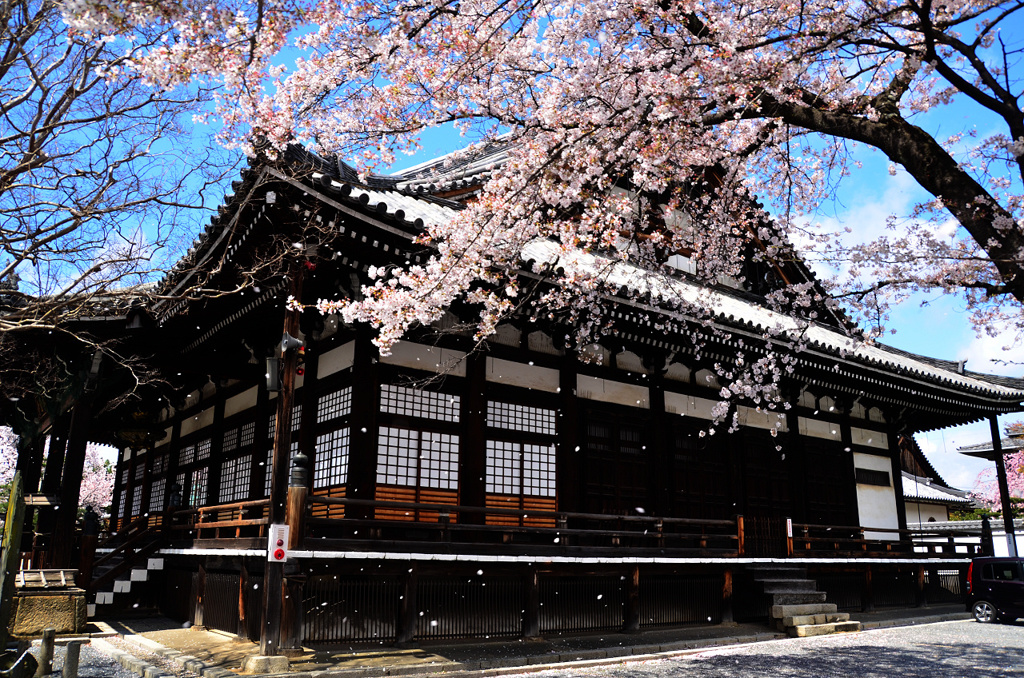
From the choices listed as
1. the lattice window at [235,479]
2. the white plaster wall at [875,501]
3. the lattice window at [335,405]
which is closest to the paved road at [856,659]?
the lattice window at [335,405]

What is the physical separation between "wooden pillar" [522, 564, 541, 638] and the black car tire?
35.5 feet

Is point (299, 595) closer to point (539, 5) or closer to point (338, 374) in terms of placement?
point (338, 374)

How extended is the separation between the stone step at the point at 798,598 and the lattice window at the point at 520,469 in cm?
462

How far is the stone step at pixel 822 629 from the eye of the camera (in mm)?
12414

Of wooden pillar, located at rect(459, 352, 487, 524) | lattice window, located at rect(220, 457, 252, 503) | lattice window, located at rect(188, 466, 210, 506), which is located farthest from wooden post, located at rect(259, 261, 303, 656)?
lattice window, located at rect(188, 466, 210, 506)

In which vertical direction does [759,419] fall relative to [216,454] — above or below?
above

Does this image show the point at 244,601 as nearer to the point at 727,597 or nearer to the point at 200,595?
the point at 200,595

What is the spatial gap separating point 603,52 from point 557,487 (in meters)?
7.28

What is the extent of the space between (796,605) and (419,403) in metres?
7.84

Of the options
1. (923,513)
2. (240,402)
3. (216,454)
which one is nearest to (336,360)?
(240,402)

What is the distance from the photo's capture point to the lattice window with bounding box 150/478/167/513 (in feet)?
63.4

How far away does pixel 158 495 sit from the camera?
19.8 metres

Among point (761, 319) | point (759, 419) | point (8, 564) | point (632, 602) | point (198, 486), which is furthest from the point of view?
point (198, 486)

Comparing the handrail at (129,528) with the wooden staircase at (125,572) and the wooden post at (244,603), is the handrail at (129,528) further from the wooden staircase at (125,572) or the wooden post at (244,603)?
the wooden post at (244,603)
